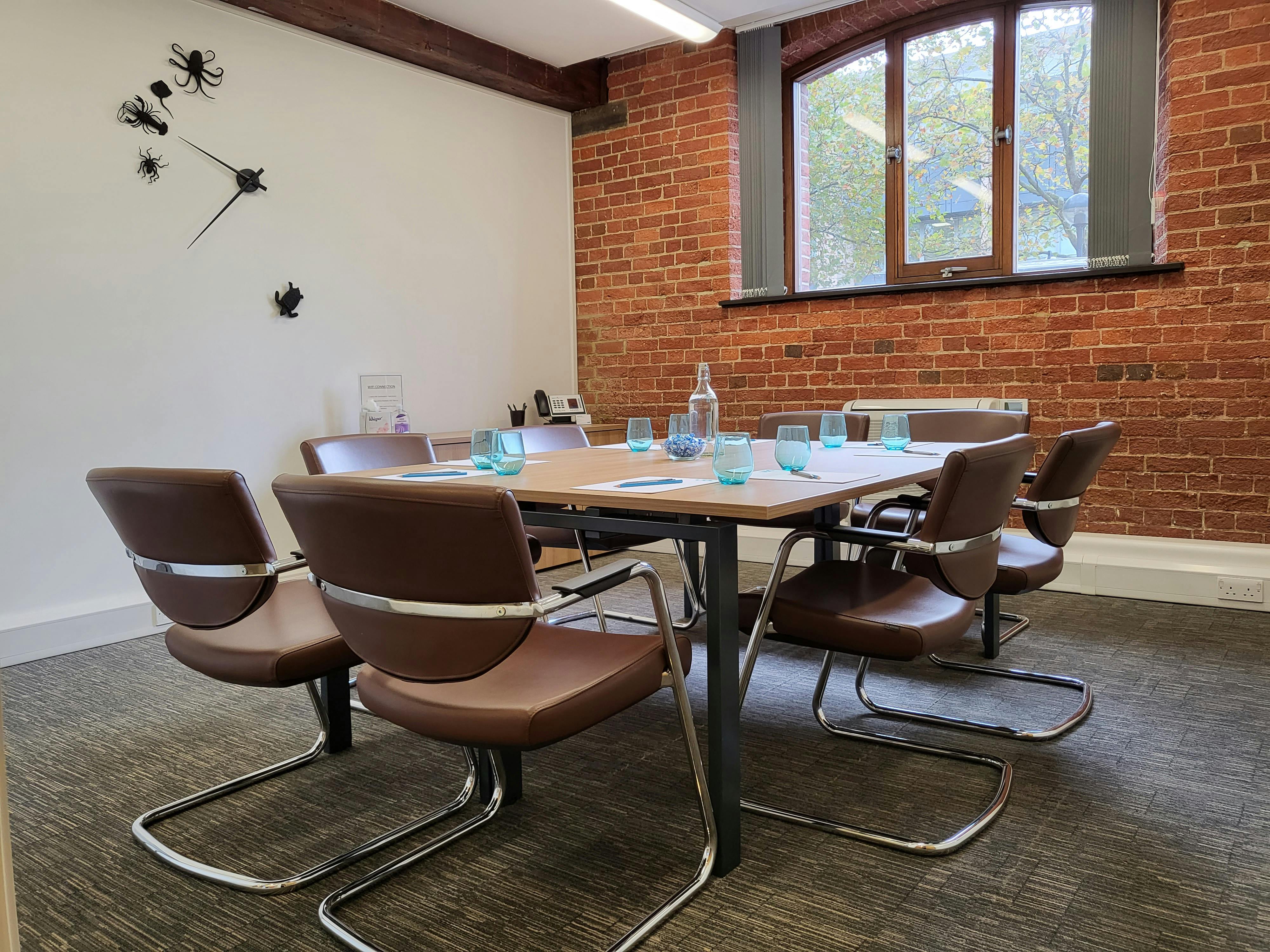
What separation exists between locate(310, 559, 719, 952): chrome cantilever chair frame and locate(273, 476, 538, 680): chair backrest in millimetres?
13

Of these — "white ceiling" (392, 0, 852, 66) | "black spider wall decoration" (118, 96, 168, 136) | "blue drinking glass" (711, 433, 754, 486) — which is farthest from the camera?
"white ceiling" (392, 0, 852, 66)

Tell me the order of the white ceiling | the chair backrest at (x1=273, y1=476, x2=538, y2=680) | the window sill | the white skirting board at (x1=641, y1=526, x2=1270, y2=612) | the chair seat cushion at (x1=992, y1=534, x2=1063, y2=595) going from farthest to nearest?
the white ceiling → the window sill → the white skirting board at (x1=641, y1=526, x2=1270, y2=612) → the chair seat cushion at (x1=992, y1=534, x2=1063, y2=595) → the chair backrest at (x1=273, y1=476, x2=538, y2=680)

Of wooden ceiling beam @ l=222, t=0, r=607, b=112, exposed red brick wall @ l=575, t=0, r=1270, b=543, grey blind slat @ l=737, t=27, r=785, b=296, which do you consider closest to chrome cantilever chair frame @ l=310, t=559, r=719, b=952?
exposed red brick wall @ l=575, t=0, r=1270, b=543

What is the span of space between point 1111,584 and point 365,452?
11.2ft

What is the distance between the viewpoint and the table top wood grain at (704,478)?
1.92 m

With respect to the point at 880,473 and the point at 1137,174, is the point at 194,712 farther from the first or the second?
the point at 1137,174

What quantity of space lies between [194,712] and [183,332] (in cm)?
186

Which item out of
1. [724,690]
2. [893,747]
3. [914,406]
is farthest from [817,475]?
[914,406]

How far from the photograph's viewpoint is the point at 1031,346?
460 cm

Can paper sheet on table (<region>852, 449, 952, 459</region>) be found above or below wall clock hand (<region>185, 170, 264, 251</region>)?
below

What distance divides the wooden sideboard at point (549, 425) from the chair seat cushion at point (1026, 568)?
2.06 m

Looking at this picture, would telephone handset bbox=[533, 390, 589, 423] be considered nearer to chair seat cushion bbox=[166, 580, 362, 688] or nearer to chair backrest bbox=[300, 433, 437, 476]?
chair backrest bbox=[300, 433, 437, 476]

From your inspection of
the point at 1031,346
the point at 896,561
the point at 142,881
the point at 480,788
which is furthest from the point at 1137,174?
the point at 142,881

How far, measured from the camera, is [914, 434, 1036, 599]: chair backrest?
2.00 m
